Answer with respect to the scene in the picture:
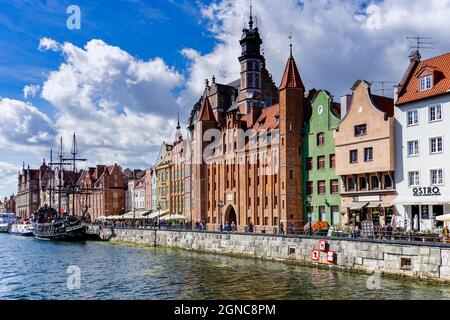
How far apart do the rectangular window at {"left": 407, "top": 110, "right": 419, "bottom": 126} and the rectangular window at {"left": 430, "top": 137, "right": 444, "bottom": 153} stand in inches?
92.2

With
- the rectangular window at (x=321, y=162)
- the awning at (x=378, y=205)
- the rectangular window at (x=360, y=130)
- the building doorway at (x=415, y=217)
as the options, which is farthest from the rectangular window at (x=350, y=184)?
the building doorway at (x=415, y=217)

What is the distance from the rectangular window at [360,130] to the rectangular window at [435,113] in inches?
274

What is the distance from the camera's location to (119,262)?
162 feet

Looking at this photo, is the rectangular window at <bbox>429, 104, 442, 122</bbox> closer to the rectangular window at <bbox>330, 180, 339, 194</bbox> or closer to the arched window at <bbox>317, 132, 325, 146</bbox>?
the rectangular window at <bbox>330, 180, 339, 194</bbox>

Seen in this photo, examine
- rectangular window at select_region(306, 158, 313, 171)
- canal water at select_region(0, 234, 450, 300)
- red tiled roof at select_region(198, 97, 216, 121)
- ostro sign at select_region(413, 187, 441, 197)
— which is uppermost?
red tiled roof at select_region(198, 97, 216, 121)

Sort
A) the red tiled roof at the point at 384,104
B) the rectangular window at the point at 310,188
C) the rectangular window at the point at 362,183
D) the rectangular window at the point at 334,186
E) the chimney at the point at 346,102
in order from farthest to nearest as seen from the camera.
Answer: the rectangular window at the point at 310,188, the rectangular window at the point at 334,186, the chimney at the point at 346,102, the rectangular window at the point at 362,183, the red tiled roof at the point at 384,104

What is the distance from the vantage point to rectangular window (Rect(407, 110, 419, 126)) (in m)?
43.6

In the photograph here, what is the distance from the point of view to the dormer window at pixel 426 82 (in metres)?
43.0

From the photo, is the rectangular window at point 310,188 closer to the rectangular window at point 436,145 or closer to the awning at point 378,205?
the awning at point 378,205

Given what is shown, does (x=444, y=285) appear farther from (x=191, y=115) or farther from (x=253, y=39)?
(x=191, y=115)

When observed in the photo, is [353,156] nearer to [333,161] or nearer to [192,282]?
[333,161]

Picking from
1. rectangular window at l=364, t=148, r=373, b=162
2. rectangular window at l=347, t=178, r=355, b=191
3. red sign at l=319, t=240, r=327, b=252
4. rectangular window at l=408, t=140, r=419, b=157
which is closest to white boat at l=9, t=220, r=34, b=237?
rectangular window at l=347, t=178, r=355, b=191

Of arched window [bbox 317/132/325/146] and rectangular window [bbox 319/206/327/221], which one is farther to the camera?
arched window [bbox 317/132/325/146]

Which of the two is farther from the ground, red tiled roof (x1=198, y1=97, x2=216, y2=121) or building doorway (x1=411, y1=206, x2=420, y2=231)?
red tiled roof (x1=198, y1=97, x2=216, y2=121)
